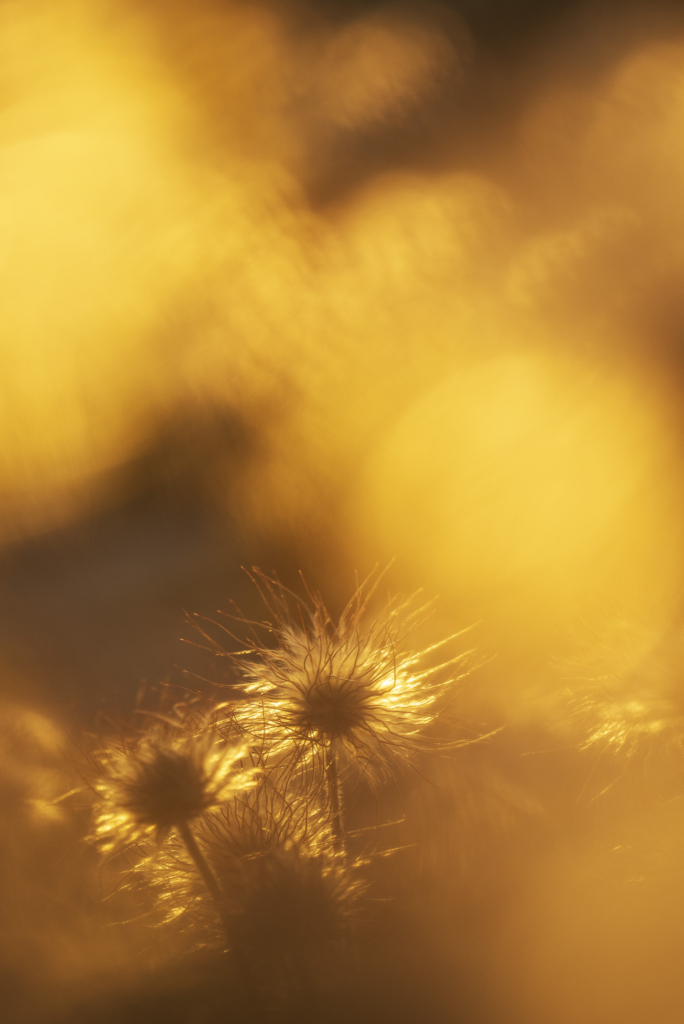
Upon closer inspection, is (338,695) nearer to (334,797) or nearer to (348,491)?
(334,797)

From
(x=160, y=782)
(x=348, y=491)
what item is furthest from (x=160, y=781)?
(x=348, y=491)

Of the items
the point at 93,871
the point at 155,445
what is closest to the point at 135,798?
the point at 93,871

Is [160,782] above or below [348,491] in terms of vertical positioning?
below

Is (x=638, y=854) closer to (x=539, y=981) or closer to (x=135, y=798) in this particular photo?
(x=539, y=981)

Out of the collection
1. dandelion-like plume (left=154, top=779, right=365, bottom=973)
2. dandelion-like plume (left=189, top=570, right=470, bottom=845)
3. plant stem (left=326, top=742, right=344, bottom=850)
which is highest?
dandelion-like plume (left=189, top=570, right=470, bottom=845)

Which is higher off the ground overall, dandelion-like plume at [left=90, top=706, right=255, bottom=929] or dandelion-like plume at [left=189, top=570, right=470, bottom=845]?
dandelion-like plume at [left=189, top=570, right=470, bottom=845]
